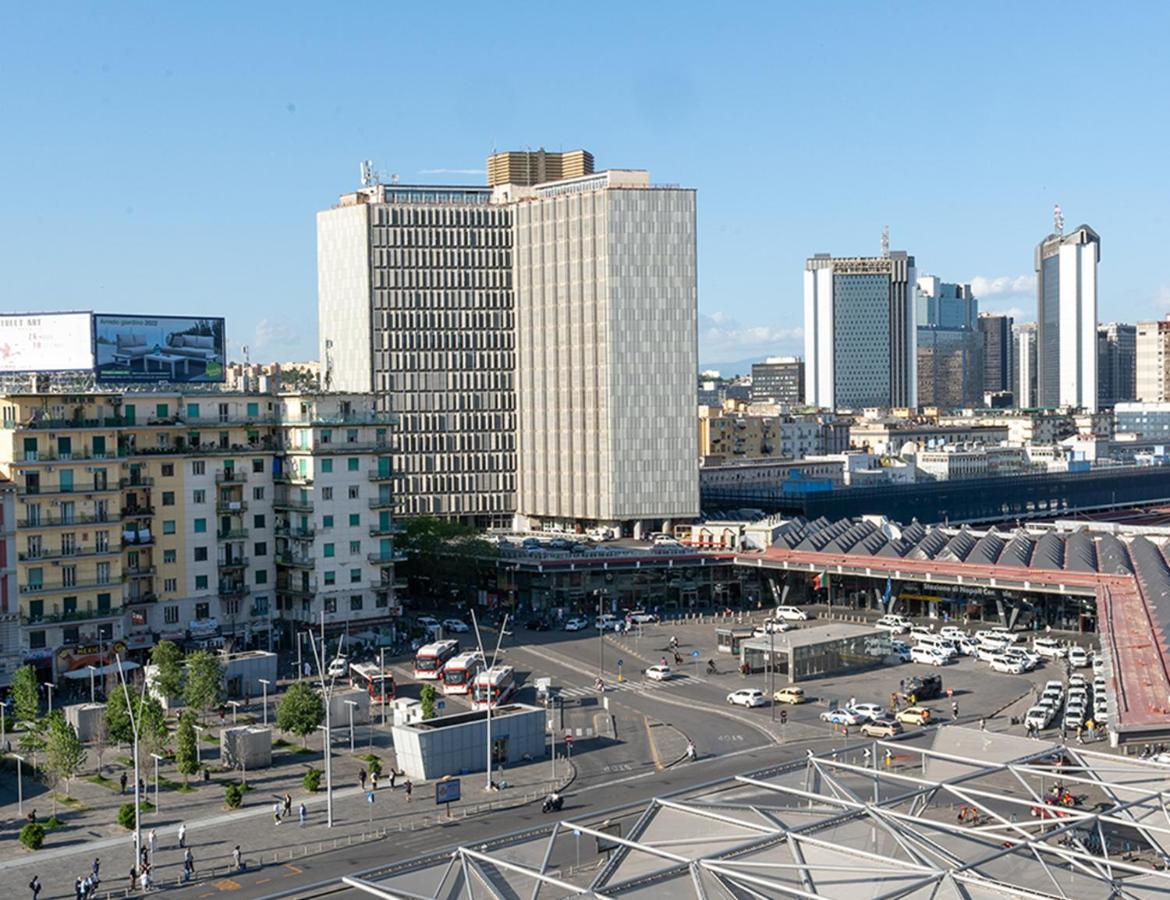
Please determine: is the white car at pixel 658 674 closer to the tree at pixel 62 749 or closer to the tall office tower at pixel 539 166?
the tree at pixel 62 749

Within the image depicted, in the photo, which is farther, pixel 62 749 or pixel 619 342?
pixel 619 342

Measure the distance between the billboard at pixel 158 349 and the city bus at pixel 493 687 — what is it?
34.6 meters

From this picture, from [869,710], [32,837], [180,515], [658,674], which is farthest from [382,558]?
[32,837]

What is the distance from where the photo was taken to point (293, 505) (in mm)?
99375

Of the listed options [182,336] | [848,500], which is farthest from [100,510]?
Answer: [848,500]

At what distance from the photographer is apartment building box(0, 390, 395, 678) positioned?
88.1 metres

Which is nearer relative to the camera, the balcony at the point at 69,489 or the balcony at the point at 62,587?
the balcony at the point at 62,587

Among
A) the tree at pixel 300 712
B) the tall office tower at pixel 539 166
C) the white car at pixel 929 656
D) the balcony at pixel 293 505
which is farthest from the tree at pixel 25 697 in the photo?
the tall office tower at pixel 539 166

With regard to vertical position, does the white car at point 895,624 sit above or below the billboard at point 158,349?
below

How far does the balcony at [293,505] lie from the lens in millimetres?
98562

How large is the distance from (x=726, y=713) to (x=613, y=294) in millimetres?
76135

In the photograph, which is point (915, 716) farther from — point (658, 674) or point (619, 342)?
point (619, 342)

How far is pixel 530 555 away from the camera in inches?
4902

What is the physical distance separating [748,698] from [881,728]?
9357mm
